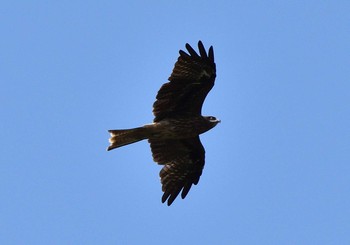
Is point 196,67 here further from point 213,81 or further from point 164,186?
point 164,186

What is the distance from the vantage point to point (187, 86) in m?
20.5

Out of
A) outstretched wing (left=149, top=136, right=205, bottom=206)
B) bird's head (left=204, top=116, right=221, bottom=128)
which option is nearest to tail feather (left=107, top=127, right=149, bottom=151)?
outstretched wing (left=149, top=136, right=205, bottom=206)

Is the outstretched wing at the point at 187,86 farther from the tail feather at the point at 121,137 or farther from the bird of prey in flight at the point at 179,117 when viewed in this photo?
the tail feather at the point at 121,137

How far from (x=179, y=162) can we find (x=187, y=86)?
2.21m

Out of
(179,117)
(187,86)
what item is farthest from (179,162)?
(187,86)

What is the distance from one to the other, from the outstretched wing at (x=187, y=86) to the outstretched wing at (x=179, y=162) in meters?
1.14

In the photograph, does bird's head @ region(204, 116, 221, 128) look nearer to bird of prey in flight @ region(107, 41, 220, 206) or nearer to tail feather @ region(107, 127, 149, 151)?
bird of prey in flight @ region(107, 41, 220, 206)

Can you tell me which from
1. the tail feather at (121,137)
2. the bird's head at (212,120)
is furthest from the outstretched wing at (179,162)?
the tail feather at (121,137)

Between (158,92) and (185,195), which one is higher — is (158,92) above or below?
above

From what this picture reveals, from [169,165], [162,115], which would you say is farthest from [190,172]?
[162,115]

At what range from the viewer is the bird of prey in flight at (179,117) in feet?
66.6

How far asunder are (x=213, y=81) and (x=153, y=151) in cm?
239

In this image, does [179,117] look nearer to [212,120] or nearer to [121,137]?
[212,120]

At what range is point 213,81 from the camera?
2052 centimetres
